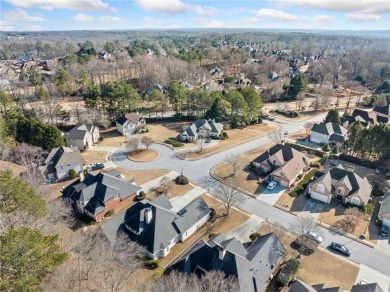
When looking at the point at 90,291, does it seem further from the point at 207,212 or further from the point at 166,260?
the point at 207,212

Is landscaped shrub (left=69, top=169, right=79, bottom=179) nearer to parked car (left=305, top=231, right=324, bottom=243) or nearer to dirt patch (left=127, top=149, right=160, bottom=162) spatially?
dirt patch (left=127, top=149, right=160, bottom=162)

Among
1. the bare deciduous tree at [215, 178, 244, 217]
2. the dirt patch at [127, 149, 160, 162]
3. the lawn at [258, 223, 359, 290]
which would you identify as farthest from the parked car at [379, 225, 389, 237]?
the dirt patch at [127, 149, 160, 162]

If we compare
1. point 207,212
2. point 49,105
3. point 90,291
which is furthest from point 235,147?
point 49,105

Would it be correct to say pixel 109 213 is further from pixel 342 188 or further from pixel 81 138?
pixel 342 188

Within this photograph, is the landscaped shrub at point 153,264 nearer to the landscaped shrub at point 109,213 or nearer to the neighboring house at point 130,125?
the landscaped shrub at point 109,213

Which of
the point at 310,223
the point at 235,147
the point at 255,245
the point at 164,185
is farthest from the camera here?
the point at 235,147

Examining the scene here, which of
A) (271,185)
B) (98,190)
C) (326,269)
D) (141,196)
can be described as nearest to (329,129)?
(271,185)

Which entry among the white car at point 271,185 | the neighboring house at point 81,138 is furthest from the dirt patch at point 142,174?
the white car at point 271,185

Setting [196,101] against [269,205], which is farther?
[196,101]
